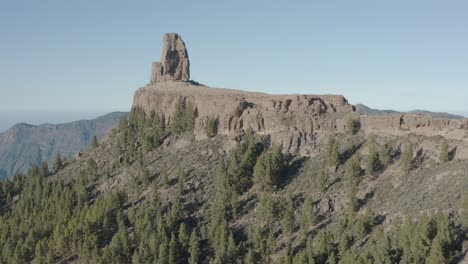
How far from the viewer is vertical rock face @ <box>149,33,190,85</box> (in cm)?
13138

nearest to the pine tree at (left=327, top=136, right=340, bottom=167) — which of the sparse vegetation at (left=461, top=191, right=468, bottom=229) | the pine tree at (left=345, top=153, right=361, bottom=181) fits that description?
the pine tree at (left=345, top=153, right=361, bottom=181)

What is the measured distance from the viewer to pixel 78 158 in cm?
12012

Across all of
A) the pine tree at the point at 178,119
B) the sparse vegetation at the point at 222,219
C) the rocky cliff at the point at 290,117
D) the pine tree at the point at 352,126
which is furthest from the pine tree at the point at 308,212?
the pine tree at the point at 178,119

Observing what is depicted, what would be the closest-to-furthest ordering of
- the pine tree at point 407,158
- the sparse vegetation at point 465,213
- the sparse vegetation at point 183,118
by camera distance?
the sparse vegetation at point 465,213
the pine tree at point 407,158
the sparse vegetation at point 183,118

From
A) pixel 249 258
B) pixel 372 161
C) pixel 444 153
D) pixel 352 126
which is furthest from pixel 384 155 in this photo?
pixel 249 258

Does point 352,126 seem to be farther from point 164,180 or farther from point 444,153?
point 164,180

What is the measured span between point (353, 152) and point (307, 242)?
23.9 metres

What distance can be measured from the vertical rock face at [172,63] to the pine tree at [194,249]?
220ft

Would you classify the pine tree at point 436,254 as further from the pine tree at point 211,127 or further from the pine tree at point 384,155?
the pine tree at point 211,127

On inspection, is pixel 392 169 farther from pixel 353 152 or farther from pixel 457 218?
pixel 457 218

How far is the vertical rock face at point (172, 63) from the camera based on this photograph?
131 m

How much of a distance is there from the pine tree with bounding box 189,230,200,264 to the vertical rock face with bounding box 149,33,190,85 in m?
67.1

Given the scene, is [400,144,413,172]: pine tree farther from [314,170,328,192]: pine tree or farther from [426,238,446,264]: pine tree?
[426,238,446,264]: pine tree

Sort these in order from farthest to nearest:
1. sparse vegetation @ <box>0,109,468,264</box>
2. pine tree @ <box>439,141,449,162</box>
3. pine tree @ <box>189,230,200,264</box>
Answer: pine tree @ <box>439,141,449,162</box> → pine tree @ <box>189,230,200,264</box> → sparse vegetation @ <box>0,109,468,264</box>
